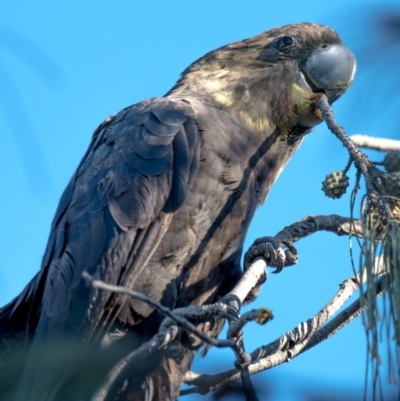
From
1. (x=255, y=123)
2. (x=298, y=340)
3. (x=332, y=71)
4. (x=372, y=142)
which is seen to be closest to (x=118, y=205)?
(x=255, y=123)

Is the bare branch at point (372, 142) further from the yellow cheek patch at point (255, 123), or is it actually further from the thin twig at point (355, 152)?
the yellow cheek patch at point (255, 123)

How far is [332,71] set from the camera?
3898 millimetres

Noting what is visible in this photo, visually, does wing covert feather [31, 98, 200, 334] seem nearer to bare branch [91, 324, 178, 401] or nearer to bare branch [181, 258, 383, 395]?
bare branch [91, 324, 178, 401]

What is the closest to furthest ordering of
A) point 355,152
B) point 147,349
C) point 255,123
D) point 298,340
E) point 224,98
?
point 355,152 → point 147,349 → point 298,340 → point 255,123 → point 224,98

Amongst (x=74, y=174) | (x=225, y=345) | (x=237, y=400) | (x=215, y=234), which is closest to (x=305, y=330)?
(x=237, y=400)

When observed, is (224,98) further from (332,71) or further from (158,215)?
(158,215)

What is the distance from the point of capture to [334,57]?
12.9ft

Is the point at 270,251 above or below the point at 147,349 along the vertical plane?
above

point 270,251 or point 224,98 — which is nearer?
point 270,251

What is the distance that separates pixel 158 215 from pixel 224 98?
97 cm

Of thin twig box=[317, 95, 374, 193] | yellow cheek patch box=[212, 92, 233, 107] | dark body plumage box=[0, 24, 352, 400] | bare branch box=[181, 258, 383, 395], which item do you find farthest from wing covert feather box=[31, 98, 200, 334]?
thin twig box=[317, 95, 374, 193]

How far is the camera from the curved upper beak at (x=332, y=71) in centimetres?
389

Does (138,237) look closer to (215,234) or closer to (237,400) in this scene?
(215,234)

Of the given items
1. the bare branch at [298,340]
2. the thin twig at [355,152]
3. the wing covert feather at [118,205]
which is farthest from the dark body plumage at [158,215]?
the thin twig at [355,152]
